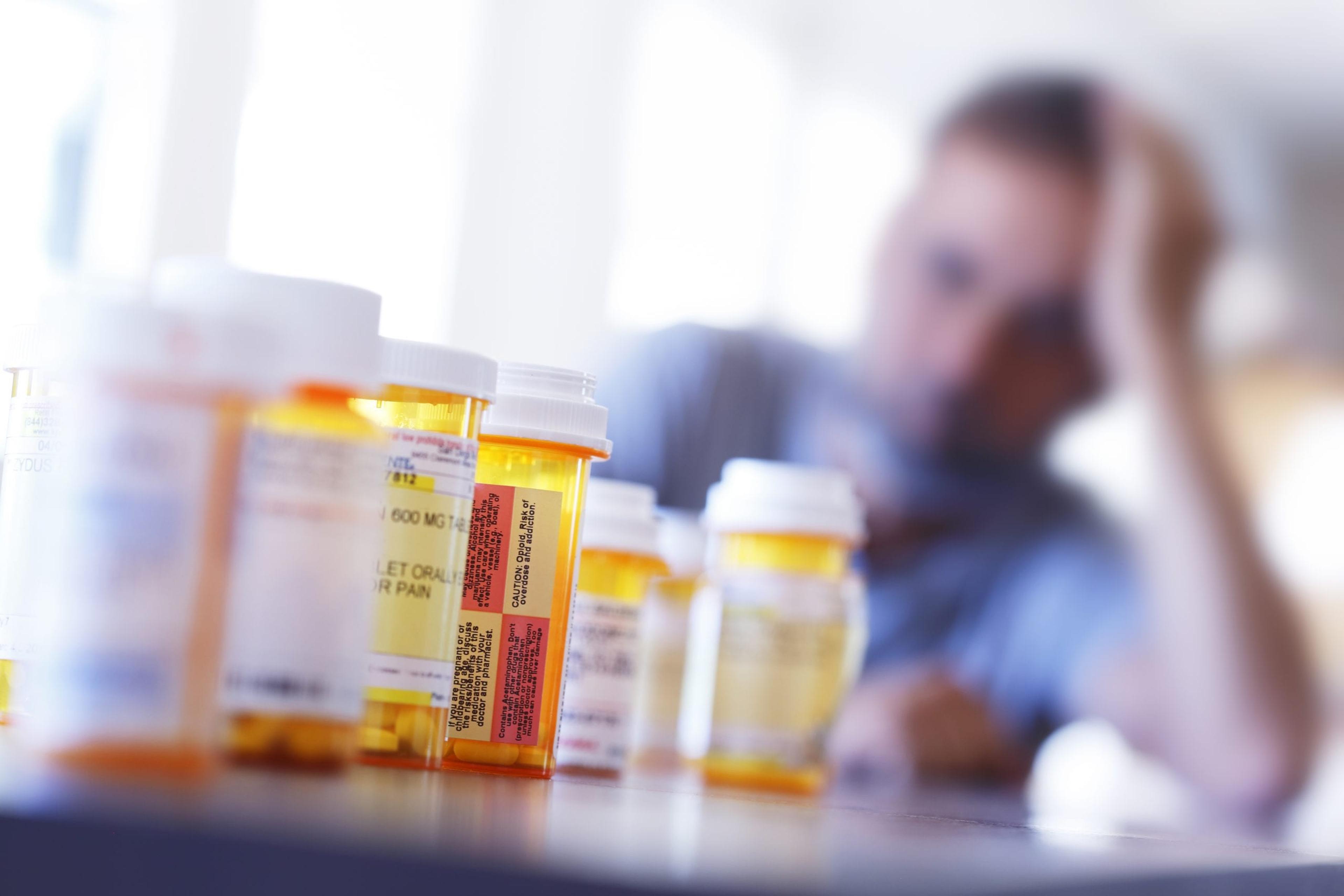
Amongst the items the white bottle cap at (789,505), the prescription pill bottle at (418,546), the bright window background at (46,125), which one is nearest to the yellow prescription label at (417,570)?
the prescription pill bottle at (418,546)

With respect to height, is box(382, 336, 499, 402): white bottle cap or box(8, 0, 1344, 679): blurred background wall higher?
box(8, 0, 1344, 679): blurred background wall

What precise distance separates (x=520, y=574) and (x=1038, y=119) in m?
1.57

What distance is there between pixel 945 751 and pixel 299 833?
1484 millimetres

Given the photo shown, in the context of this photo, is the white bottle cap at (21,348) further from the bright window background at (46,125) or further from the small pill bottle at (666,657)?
the bright window background at (46,125)

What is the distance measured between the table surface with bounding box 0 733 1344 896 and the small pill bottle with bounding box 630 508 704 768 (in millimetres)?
535

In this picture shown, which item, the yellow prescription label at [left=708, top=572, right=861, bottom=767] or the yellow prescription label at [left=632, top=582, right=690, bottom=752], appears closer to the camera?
the yellow prescription label at [left=708, top=572, right=861, bottom=767]

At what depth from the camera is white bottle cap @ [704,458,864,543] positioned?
0.82 metres

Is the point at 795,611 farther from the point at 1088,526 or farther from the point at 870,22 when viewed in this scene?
the point at 870,22

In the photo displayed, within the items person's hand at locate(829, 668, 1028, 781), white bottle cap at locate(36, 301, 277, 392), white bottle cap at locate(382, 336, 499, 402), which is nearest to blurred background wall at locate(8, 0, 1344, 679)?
person's hand at locate(829, 668, 1028, 781)

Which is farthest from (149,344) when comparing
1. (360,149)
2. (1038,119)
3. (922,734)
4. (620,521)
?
(1038,119)

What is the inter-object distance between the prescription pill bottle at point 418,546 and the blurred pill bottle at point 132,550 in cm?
15

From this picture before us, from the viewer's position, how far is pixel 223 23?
5.14ft

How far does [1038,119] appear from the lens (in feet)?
6.28

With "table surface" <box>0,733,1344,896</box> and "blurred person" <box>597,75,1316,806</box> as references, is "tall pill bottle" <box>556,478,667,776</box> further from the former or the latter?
"blurred person" <box>597,75,1316,806</box>
